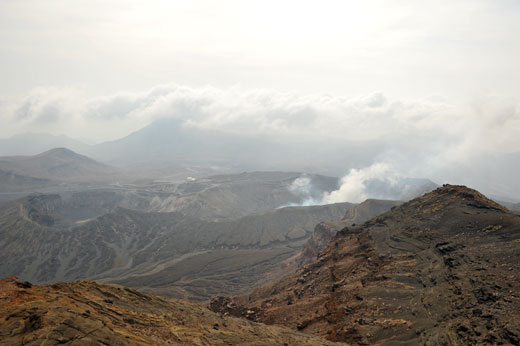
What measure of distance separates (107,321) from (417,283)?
3185 cm

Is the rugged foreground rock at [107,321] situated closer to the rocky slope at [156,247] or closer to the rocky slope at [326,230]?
the rocky slope at [156,247]

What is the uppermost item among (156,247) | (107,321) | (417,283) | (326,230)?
(107,321)

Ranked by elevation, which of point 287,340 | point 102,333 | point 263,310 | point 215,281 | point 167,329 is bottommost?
point 215,281

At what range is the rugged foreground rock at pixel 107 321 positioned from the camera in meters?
17.4

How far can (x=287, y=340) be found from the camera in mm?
29203

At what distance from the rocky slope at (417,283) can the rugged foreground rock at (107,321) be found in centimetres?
716

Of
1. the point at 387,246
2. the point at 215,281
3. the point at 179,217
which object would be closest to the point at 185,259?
the point at 215,281

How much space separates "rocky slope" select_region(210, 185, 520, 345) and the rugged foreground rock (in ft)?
23.5

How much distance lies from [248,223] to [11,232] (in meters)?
90.6

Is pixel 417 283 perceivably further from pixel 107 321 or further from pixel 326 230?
pixel 326 230

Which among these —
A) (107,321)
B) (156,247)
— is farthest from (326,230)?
(107,321)

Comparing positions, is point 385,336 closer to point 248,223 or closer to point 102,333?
point 102,333

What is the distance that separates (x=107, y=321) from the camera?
21688 mm

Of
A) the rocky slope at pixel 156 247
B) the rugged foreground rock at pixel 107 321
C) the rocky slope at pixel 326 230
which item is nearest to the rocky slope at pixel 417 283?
the rugged foreground rock at pixel 107 321
